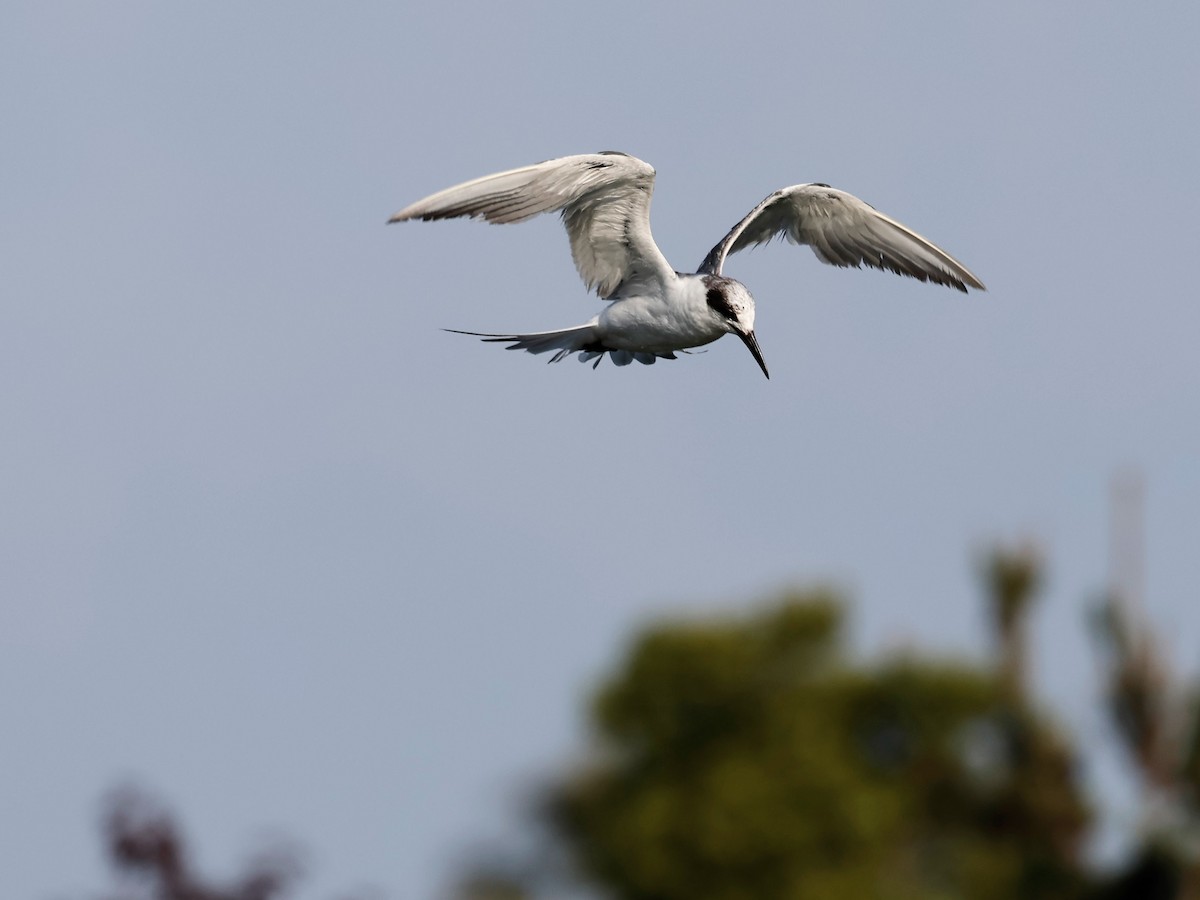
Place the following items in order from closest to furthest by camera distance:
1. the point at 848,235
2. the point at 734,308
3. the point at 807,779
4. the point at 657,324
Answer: the point at 734,308, the point at 657,324, the point at 848,235, the point at 807,779

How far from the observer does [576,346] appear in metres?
15.1

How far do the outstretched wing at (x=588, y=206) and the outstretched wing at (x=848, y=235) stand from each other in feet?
2.82

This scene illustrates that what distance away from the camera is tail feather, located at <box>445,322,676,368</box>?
14953 millimetres

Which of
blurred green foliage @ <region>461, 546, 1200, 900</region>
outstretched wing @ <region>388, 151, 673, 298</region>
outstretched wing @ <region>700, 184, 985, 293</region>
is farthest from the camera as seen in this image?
blurred green foliage @ <region>461, 546, 1200, 900</region>

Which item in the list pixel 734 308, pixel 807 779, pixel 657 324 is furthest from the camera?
pixel 807 779

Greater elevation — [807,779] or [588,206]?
[588,206]

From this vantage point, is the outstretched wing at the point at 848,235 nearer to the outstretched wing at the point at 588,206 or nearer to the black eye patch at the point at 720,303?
the outstretched wing at the point at 588,206

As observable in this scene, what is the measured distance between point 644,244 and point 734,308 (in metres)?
1.11

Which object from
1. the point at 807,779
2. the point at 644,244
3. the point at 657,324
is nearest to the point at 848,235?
the point at 644,244

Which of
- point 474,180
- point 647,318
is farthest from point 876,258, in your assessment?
point 474,180

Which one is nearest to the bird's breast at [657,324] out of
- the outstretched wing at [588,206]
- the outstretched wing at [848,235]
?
the outstretched wing at [588,206]

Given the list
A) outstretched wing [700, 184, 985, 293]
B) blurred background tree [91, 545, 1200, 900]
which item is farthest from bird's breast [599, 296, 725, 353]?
blurred background tree [91, 545, 1200, 900]

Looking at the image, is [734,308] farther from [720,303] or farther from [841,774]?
[841,774]

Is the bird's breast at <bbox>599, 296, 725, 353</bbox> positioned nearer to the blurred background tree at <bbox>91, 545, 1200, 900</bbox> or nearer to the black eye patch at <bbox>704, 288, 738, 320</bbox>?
the black eye patch at <bbox>704, 288, 738, 320</bbox>
